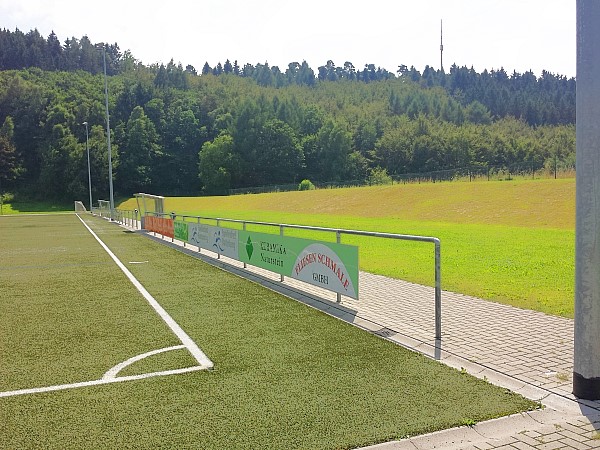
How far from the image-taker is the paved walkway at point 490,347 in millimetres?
3662

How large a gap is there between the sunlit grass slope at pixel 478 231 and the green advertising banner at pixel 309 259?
101 inches

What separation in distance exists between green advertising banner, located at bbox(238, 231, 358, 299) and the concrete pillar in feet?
12.0

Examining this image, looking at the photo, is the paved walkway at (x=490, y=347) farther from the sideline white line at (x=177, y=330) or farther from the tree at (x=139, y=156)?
the tree at (x=139, y=156)

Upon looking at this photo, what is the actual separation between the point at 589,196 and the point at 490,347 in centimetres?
223

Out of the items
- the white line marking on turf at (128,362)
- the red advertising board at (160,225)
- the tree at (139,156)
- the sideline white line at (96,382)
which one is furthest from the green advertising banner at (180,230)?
the tree at (139,156)

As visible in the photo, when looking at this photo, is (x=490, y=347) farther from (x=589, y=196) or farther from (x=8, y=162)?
(x=8, y=162)

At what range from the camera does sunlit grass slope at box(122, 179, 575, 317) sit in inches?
389

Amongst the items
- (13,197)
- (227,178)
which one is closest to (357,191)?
(227,178)

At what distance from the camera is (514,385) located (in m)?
4.63

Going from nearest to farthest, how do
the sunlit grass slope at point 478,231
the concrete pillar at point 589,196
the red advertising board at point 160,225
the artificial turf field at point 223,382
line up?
1. the artificial turf field at point 223,382
2. the concrete pillar at point 589,196
3. the sunlit grass slope at point 478,231
4. the red advertising board at point 160,225

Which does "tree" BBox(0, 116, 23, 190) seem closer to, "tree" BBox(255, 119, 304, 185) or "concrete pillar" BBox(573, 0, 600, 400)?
"tree" BBox(255, 119, 304, 185)

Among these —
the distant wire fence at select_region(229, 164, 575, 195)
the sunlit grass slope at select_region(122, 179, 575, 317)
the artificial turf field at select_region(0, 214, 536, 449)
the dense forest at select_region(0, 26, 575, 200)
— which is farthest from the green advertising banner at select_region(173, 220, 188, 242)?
the dense forest at select_region(0, 26, 575, 200)

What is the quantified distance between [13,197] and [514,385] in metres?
108

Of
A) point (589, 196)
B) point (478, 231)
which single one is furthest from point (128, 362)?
point (478, 231)
